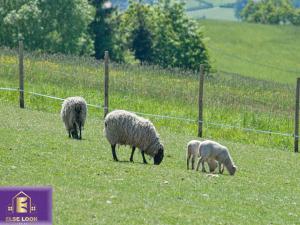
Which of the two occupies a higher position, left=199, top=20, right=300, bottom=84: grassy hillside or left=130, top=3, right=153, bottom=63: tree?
left=130, top=3, right=153, bottom=63: tree

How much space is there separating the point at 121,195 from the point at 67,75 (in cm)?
2081

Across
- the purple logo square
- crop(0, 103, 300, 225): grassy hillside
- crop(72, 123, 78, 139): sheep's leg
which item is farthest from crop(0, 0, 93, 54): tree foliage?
the purple logo square

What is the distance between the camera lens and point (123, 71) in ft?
119

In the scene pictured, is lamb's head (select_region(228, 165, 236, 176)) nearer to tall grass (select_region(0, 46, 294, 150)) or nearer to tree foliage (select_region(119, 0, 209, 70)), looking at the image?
tall grass (select_region(0, 46, 294, 150))

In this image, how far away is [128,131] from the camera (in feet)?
61.9

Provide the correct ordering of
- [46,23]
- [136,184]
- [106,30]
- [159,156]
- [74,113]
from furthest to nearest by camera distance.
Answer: [106,30], [46,23], [74,113], [159,156], [136,184]

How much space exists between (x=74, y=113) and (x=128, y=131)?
3.33 metres

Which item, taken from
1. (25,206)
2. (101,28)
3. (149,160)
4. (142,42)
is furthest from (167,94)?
(101,28)

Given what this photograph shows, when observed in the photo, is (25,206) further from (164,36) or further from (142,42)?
(164,36)

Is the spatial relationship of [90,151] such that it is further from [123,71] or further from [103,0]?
[103,0]

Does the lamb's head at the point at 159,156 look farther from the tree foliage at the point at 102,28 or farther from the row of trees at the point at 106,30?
the tree foliage at the point at 102,28

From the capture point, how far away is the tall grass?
2941cm

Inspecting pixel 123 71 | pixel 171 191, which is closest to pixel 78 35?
pixel 123 71

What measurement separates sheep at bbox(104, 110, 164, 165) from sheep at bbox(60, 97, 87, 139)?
2.91m
